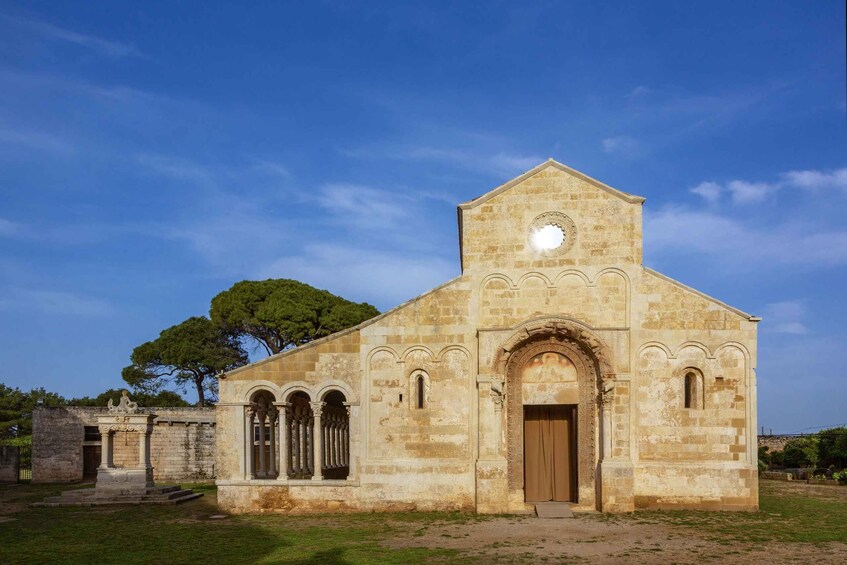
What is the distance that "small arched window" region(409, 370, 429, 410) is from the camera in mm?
20781

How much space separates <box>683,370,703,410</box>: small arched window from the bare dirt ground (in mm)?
2918

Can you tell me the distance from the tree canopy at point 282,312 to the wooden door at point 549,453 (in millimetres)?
26065

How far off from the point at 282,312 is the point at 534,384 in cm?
2804

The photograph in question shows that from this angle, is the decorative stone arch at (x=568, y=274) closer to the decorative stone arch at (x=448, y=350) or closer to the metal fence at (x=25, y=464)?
the decorative stone arch at (x=448, y=350)

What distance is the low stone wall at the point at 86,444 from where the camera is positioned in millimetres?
36125

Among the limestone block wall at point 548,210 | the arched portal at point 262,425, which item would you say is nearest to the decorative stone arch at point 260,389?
the arched portal at point 262,425

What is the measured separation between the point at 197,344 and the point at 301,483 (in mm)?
28928

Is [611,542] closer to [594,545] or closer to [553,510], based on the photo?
[594,545]

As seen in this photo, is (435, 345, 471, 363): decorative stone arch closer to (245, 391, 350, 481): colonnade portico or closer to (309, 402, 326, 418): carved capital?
(245, 391, 350, 481): colonnade portico

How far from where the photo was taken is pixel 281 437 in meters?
21.4

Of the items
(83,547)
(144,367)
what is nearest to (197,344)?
(144,367)

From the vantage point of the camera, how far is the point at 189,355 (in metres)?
46.7

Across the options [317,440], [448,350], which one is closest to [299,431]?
[317,440]

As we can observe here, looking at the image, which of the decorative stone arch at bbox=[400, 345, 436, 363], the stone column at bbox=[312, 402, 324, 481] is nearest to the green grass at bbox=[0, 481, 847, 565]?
the stone column at bbox=[312, 402, 324, 481]
